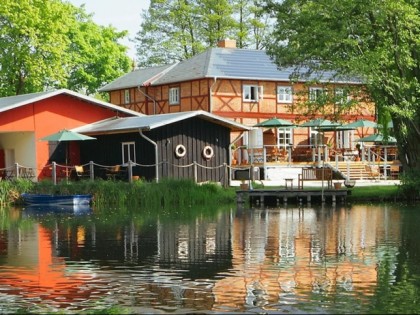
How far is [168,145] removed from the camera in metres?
38.7

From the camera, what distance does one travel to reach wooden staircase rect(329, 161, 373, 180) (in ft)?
141

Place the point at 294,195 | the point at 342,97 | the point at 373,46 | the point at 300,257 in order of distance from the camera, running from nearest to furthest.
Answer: the point at 300,257 → the point at 342,97 → the point at 373,46 → the point at 294,195

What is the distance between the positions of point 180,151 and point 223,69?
12.4 m

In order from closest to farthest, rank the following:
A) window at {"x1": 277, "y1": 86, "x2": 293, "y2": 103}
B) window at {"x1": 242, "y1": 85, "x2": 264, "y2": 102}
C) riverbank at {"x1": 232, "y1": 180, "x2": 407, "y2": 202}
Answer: riverbank at {"x1": 232, "y1": 180, "x2": 407, "y2": 202} → window at {"x1": 242, "y1": 85, "x2": 264, "y2": 102} → window at {"x1": 277, "y1": 86, "x2": 293, "y2": 103}

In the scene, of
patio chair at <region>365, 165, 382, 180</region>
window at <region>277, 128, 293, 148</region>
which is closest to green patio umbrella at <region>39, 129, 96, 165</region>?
patio chair at <region>365, 165, 382, 180</region>

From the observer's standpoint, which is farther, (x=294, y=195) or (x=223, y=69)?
(x=223, y=69)

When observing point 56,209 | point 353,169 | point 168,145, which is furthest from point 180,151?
point 353,169

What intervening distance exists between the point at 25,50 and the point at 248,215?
83.6ft

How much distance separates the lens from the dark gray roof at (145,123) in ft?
123

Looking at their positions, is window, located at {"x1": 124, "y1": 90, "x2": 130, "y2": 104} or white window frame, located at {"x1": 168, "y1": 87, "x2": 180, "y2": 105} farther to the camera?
window, located at {"x1": 124, "y1": 90, "x2": 130, "y2": 104}

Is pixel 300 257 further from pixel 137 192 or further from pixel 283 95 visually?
pixel 283 95

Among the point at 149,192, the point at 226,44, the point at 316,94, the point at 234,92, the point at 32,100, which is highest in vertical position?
the point at 226,44

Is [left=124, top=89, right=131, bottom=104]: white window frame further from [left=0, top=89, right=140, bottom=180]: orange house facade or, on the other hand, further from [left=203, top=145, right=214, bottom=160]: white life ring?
[left=203, top=145, right=214, bottom=160]: white life ring

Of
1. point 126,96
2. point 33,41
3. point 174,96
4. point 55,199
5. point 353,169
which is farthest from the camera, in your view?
point 126,96
